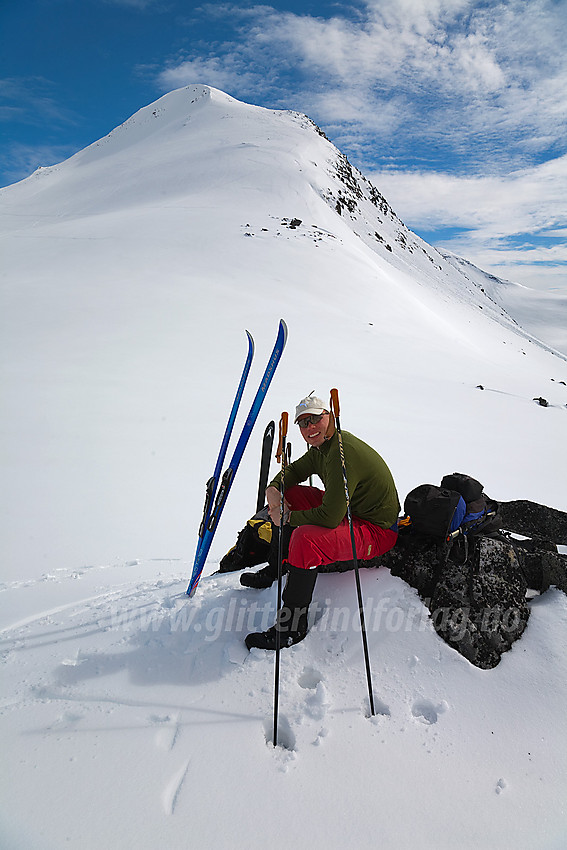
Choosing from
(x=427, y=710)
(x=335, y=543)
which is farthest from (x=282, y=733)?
(x=335, y=543)

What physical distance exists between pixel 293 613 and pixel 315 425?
4.78 ft

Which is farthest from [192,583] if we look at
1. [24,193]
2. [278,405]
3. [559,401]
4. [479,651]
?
[24,193]

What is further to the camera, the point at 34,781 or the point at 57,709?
the point at 57,709

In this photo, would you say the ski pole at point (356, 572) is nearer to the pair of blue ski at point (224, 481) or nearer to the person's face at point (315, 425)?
the person's face at point (315, 425)

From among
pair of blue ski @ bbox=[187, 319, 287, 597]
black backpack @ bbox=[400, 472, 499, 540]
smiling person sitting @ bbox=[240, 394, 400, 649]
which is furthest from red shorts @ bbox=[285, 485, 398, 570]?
pair of blue ski @ bbox=[187, 319, 287, 597]

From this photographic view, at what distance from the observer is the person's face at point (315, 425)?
3736 millimetres

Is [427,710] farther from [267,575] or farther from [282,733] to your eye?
[267,575]

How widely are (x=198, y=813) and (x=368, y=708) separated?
3.84ft

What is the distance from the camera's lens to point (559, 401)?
18.6 metres

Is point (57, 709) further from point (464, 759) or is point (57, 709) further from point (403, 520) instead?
point (403, 520)

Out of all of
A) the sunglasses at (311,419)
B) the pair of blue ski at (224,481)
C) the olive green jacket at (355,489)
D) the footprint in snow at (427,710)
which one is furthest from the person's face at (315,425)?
the footprint in snow at (427,710)

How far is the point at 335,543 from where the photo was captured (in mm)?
3551

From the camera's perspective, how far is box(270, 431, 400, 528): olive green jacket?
347 cm

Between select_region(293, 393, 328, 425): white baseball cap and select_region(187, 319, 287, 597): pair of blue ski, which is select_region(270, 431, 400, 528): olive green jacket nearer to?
select_region(293, 393, 328, 425): white baseball cap
